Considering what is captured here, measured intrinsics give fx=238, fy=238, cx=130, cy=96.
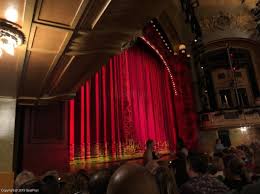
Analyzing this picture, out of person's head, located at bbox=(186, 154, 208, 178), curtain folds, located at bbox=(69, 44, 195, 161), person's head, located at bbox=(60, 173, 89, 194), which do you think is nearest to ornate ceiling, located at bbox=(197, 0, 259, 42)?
curtain folds, located at bbox=(69, 44, 195, 161)

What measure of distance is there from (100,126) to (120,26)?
14.1ft

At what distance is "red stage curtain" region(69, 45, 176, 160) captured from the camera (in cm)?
568

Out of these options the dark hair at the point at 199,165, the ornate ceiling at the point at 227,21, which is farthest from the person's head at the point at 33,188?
the ornate ceiling at the point at 227,21

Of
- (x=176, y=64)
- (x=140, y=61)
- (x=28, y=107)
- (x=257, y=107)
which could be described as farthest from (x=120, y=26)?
(x=257, y=107)

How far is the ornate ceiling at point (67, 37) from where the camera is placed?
1.79m

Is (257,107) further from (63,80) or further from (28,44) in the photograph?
(28,44)

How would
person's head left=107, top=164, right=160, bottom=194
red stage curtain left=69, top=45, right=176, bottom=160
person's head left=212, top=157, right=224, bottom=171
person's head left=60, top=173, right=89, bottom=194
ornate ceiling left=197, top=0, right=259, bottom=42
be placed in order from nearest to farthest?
person's head left=107, top=164, right=160, bottom=194
person's head left=60, top=173, right=89, bottom=194
person's head left=212, top=157, right=224, bottom=171
red stage curtain left=69, top=45, right=176, bottom=160
ornate ceiling left=197, top=0, right=259, bottom=42

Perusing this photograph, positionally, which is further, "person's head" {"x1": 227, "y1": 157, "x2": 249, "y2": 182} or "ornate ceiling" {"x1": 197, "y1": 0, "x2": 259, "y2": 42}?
"ornate ceiling" {"x1": 197, "y1": 0, "x2": 259, "y2": 42}

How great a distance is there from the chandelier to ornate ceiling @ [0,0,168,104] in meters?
Answer: 0.06

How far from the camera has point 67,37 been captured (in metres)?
2.25

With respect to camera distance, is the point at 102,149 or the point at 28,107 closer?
the point at 28,107

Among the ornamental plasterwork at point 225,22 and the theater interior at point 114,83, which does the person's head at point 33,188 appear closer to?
the theater interior at point 114,83

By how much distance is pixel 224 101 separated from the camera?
14.9 metres

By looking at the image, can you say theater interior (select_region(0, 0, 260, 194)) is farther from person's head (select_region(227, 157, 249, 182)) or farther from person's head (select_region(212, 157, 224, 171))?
person's head (select_region(227, 157, 249, 182))
